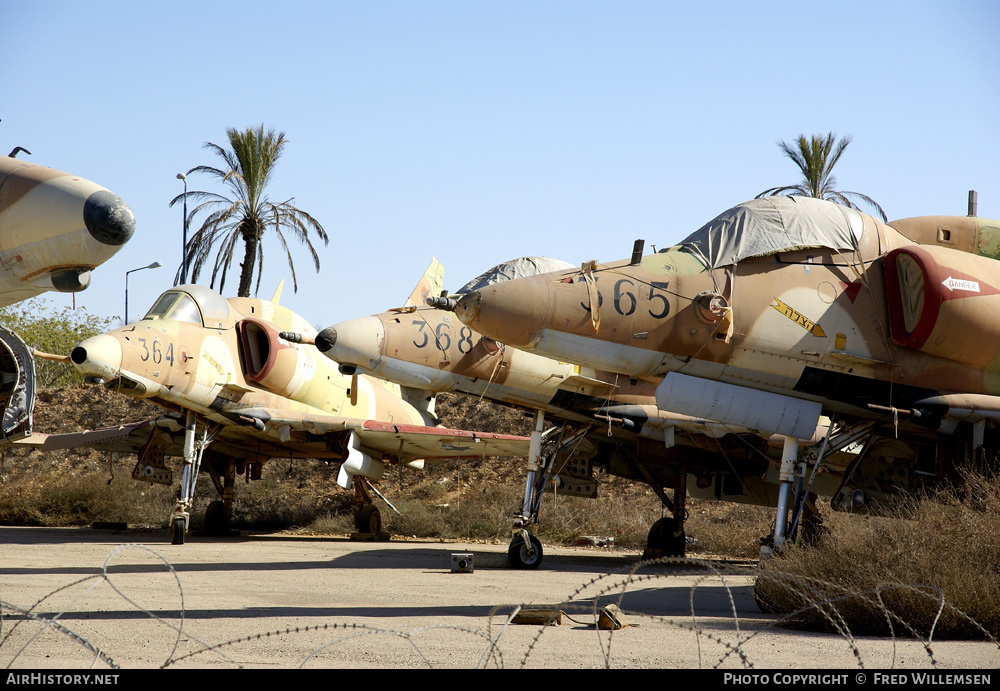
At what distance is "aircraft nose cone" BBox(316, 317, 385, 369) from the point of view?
1381 cm

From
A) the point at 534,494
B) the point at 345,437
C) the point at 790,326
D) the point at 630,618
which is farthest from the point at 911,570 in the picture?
the point at 345,437

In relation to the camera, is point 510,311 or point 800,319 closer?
point 510,311

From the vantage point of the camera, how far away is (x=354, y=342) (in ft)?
45.5

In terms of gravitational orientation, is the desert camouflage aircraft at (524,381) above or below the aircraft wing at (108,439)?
above

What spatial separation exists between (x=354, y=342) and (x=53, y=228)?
8734 mm

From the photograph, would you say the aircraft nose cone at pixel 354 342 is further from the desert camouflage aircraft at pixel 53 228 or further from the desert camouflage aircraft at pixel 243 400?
the desert camouflage aircraft at pixel 53 228

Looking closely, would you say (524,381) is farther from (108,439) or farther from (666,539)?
(108,439)

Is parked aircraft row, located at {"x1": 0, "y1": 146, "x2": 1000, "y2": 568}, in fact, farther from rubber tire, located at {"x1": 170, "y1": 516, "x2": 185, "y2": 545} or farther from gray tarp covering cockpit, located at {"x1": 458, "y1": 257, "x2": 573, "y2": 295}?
rubber tire, located at {"x1": 170, "y1": 516, "x2": 185, "y2": 545}

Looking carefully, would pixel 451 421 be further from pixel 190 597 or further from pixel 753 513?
pixel 190 597

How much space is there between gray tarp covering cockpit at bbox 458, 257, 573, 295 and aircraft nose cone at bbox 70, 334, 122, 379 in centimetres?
637

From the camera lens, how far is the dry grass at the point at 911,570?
7.52 metres

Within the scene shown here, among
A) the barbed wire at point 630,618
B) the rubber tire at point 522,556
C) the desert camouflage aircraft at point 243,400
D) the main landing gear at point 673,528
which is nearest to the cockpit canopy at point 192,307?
the desert camouflage aircraft at point 243,400

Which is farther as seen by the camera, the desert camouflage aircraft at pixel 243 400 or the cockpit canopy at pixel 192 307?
the cockpit canopy at pixel 192 307
